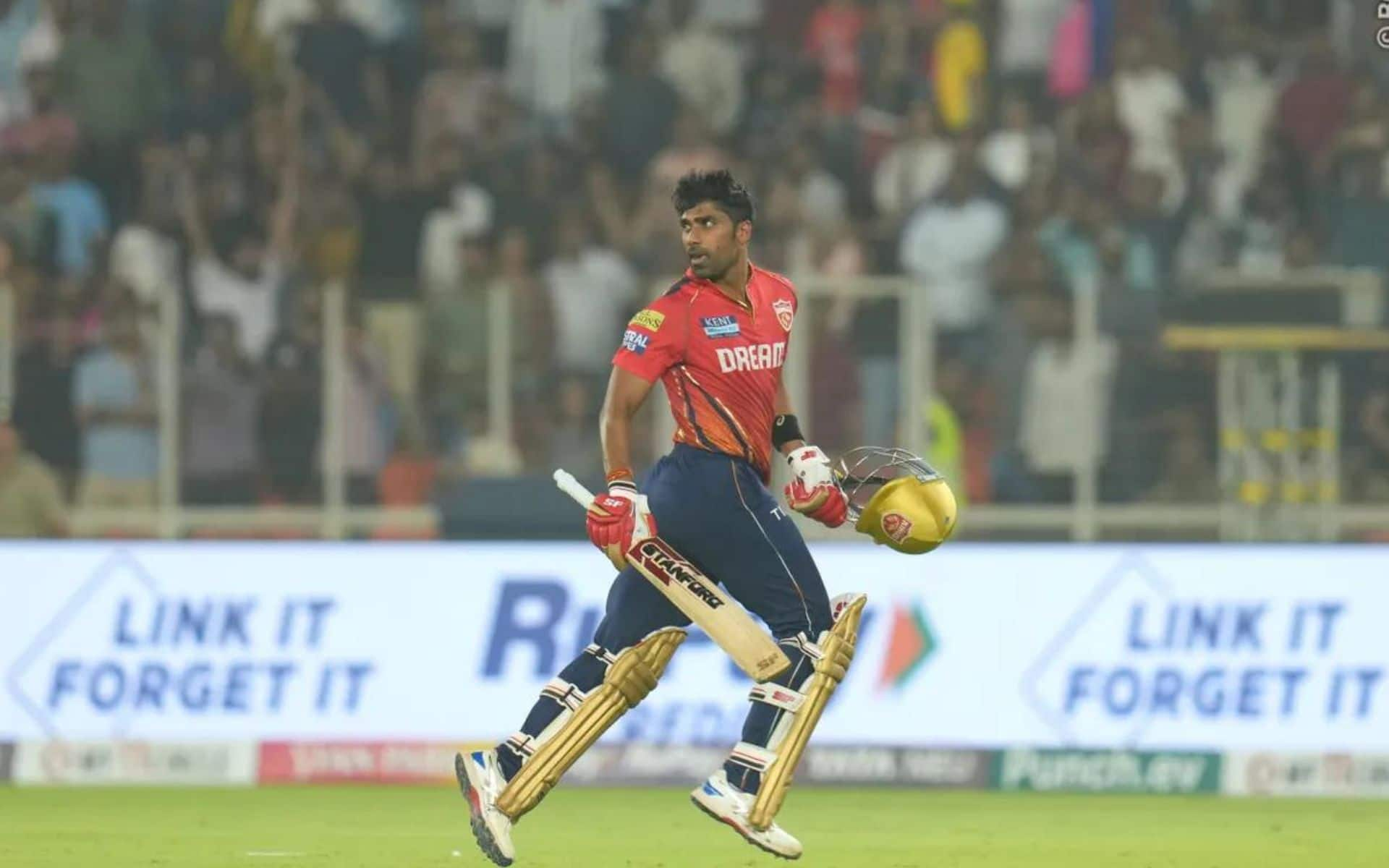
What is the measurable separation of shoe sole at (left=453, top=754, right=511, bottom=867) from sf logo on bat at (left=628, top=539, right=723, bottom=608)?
0.81 metres

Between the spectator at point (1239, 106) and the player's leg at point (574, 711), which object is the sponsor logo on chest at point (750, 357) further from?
the spectator at point (1239, 106)

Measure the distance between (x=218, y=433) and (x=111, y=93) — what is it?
3516 millimetres

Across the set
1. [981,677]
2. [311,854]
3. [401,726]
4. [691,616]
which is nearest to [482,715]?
[401,726]

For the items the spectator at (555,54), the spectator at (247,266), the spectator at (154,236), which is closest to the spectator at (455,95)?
the spectator at (555,54)

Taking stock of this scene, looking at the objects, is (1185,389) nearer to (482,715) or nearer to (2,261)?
(482,715)

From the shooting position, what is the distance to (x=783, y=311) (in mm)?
8250

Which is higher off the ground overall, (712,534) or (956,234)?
(956,234)

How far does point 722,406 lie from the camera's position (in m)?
8.08

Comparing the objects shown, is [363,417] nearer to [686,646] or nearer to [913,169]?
[686,646]

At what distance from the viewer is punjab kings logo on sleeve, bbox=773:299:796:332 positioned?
27.0 ft

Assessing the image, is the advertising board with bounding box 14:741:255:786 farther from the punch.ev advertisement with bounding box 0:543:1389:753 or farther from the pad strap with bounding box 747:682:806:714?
the pad strap with bounding box 747:682:806:714

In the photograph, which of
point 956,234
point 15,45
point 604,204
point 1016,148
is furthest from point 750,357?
point 15,45

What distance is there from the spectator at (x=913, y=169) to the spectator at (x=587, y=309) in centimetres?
184

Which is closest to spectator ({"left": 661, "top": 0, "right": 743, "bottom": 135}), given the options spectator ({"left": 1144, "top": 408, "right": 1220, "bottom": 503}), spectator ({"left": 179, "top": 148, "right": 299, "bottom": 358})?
spectator ({"left": 179, "top": 148, "right": 299, "bottom": 358})
